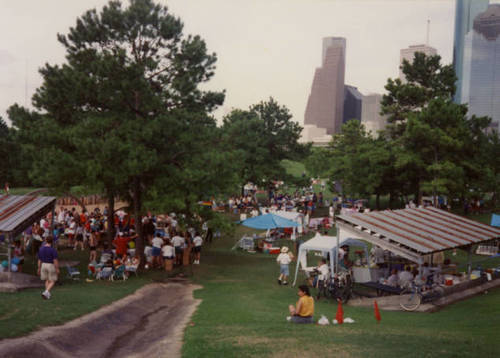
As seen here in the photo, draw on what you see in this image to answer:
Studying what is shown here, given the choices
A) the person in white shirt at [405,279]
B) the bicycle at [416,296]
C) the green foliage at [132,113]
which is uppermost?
the green foliage at [132,113]

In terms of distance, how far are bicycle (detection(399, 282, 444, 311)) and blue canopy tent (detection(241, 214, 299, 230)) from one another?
37.4 feet

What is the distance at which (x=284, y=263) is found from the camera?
717 inches

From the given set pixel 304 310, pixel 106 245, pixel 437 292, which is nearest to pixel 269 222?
pixel 106 245

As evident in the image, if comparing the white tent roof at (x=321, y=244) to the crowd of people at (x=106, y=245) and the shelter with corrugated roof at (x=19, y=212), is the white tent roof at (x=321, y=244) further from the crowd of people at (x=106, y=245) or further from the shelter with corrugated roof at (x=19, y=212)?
the shelter with corrugated roof at (x=19, y=212)

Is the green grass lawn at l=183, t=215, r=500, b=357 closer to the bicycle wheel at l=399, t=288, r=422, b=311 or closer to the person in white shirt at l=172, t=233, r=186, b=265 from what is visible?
the bicycle wheel at l=399, t=288, r=422, b=311

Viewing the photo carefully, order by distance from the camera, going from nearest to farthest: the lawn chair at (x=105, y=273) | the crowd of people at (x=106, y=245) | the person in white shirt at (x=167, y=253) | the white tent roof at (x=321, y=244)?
the white tent roof at (x=321, y=244)
the lawn chair at (x=105, y=273)
the crowd of people at (x=106, y=245)
the person in white shirt at (x=167, y=253)

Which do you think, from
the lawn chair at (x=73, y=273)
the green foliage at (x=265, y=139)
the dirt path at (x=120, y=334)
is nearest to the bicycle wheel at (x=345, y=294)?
the dirt path at (x=120, y=334)

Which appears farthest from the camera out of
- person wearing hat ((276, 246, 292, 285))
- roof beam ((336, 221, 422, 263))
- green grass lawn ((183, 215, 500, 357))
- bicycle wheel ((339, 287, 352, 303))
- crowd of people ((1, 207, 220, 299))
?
person wearing hat ((276, 246, 292, 285))

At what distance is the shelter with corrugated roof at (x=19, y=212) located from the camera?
52.2 ft

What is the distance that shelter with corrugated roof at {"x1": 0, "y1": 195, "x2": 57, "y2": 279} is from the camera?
15.9 meters

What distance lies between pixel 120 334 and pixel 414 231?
10652 millimetres

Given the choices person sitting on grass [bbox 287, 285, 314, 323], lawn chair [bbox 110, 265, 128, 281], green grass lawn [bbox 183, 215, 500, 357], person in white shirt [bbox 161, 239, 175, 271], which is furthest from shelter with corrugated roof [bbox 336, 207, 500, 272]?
lawn chair [bbox 110, 265, 128, 281]

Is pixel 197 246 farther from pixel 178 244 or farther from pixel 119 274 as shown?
pixel 119 274

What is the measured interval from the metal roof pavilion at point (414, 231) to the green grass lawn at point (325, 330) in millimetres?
2047
